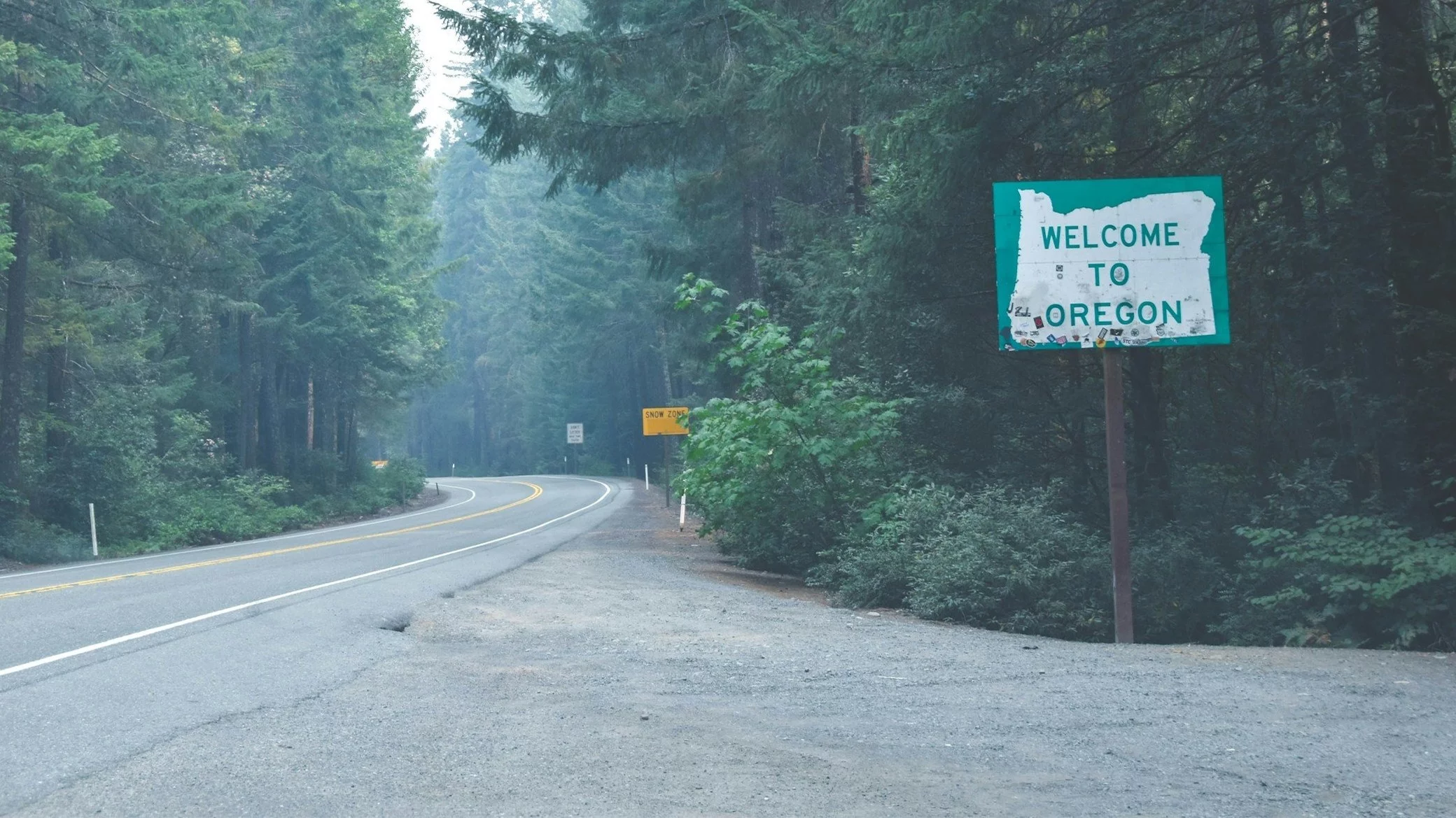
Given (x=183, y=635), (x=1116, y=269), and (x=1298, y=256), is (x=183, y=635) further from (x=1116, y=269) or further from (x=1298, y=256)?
(x=1298, y=256)

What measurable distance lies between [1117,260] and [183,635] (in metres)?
9.27

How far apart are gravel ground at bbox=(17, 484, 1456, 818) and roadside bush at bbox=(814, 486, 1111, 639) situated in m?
2.00

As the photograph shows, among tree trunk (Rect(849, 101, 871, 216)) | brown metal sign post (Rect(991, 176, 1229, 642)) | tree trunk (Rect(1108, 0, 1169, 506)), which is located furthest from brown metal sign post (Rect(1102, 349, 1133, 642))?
tree trunk (Rect(849, 101, 871, 216))

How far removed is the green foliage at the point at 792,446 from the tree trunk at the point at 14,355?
1507 cm

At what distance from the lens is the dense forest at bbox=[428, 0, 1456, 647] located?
11836 millimetres

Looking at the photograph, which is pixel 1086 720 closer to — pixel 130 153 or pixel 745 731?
pixel 745 731

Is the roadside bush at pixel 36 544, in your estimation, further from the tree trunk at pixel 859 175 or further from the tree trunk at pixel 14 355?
the tree trunk at pixel 859 175

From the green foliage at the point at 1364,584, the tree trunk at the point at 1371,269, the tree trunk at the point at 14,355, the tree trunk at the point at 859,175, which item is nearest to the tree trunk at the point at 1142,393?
the tree trunk at the point at 1371,269

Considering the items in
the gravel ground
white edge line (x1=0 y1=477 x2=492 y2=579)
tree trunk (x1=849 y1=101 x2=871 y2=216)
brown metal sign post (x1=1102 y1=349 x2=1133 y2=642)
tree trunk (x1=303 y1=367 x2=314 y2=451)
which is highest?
tree trunk (x1=849 y1=101 x2=871 y2=216)

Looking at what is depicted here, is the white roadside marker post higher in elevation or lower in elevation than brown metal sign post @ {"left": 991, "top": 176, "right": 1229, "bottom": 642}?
lower

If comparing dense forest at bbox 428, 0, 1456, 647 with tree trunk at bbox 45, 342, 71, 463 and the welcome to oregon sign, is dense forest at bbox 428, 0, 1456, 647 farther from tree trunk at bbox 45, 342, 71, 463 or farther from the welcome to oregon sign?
tree trunk at bbox 45, 342, 71, 463

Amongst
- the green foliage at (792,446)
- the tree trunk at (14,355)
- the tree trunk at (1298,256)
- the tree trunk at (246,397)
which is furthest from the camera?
the tree trunk at (246,397)

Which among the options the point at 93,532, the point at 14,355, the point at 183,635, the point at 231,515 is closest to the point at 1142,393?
the point at 183,635

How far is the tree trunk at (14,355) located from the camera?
24.7 meters
